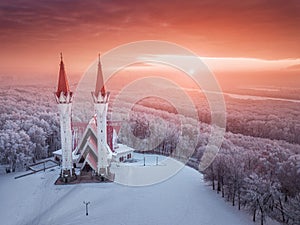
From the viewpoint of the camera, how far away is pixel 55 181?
81.9 feet

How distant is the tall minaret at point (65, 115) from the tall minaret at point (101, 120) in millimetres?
2558

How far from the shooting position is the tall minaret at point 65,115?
80.5 feet

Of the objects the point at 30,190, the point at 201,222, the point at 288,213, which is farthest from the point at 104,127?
the point at 288,213

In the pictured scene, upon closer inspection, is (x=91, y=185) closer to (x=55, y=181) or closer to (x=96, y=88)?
(x=55, y=181)

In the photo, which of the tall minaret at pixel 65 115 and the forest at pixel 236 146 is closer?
the forest at pixel 236 146

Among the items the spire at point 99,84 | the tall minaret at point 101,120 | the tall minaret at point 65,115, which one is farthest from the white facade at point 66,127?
the spire at point 99,84

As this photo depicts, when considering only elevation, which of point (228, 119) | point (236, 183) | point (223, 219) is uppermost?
point (228, 119)

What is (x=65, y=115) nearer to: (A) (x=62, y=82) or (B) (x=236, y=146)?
(A) (x=62, y=82)

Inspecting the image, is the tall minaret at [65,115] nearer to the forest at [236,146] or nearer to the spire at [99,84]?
the spire at [99,84]

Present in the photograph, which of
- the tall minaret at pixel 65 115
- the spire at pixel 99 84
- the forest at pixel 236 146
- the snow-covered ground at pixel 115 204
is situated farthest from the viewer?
the spire at pixel 99 84

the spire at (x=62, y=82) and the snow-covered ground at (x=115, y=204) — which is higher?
the spire at (x=62, y=82)

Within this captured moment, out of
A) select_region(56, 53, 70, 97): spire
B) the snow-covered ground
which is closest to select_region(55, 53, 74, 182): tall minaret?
select_region(56, 53, 70, 97): spire

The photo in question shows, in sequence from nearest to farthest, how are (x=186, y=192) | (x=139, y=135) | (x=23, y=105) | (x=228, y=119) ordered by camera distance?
(x=186, y=192) < (x=139, y=135) < (x=228, y=119) < (x=23, y=105)

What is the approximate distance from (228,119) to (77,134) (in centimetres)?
2758
